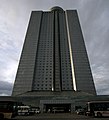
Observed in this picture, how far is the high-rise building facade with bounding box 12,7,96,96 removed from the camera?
105156mm

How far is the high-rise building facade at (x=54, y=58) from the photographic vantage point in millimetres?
105156

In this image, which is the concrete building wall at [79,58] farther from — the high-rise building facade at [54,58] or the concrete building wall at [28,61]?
the concrete building wall at [28,61]

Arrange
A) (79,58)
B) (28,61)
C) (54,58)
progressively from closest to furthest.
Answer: (28,61)
(79,58)
(54,58)

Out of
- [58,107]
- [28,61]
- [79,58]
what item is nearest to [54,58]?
[79,58]

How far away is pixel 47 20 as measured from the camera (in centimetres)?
14762

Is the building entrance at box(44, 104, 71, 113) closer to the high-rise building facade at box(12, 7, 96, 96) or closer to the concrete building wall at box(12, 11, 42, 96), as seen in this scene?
the high-rise building facade at box(12, 7, 96, 96)

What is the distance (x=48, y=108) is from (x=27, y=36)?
66245mm

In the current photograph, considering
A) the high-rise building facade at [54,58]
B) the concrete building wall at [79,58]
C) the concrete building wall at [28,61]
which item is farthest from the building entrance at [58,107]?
the concrete building wall at [28,61]

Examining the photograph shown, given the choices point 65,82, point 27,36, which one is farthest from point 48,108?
point 27,36

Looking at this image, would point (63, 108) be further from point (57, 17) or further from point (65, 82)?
point (57, 17)

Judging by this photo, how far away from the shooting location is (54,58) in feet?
407

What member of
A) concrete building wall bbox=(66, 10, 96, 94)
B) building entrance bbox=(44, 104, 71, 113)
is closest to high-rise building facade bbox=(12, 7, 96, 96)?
concrete building wall bbox=(66, 10, 96, 94)

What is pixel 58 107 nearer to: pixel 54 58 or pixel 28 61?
pixel 28 61

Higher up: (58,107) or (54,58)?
(54,58)
